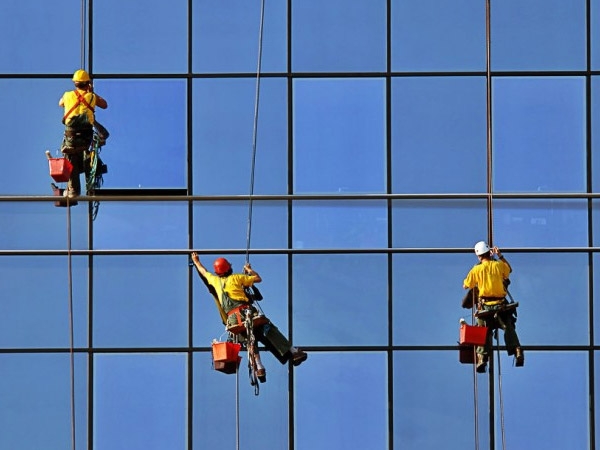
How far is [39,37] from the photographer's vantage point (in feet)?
69.1

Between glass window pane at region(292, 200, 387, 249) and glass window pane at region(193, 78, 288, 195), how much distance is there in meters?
0.45

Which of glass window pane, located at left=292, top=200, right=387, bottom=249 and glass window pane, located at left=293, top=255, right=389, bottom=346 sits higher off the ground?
glass window pane, located at left=292, top=200, right=387, bottom=249

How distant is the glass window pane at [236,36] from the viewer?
20.9 meters

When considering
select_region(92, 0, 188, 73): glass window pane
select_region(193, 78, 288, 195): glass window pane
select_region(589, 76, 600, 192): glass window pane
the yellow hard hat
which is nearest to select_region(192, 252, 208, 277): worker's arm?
select_region(193, 78, 288, 195): glass window pane

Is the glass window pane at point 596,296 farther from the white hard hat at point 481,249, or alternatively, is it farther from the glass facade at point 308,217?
the white hard hat at point 481,249

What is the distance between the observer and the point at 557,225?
821 inches

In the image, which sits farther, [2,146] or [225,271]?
[2,146]

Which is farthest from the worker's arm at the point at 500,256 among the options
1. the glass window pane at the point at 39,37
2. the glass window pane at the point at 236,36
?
the glass window pane at the point at 39,37

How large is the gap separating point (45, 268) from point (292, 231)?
3.11 meters

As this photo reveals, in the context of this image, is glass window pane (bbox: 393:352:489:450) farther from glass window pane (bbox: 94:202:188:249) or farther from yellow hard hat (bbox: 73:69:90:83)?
yellow hard hat (bbox: 73:69:90:83)

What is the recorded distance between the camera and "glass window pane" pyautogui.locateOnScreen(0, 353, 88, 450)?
2064cm

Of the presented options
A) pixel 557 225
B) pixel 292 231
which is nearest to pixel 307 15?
pixel 292 231

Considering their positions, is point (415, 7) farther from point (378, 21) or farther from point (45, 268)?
point (45, 268)

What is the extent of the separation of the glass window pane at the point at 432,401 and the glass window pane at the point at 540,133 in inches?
95.3
